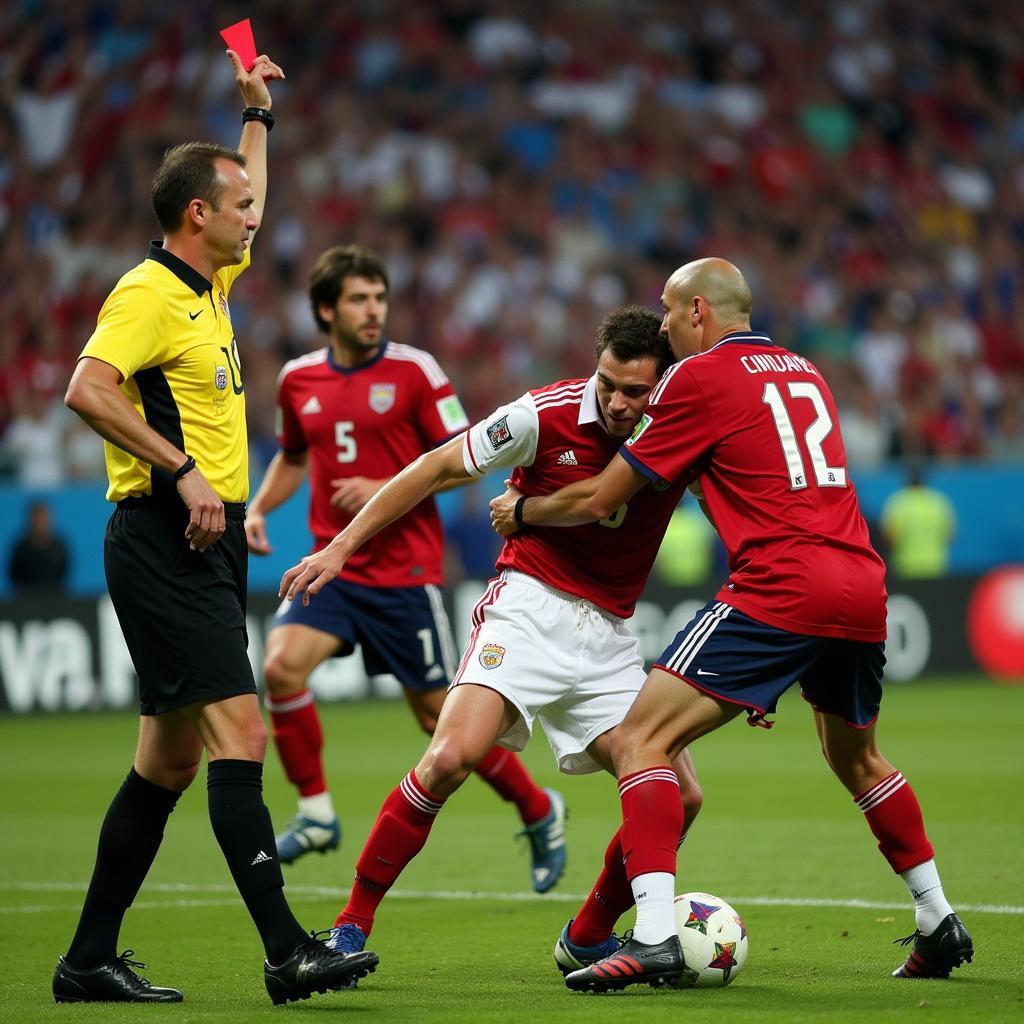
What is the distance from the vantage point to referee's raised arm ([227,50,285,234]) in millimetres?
5938

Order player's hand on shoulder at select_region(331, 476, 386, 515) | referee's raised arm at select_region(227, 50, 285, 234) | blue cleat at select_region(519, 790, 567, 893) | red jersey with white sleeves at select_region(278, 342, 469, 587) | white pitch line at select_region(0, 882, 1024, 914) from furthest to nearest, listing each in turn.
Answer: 1. red jersey with white sleeves at select_region(278, 342, 469, 587)
2. player's hand on shoulder at select_region(331, 476, 386, 515)
3. blue cleat at select_region(519, 790, 567, 893)
4. white pitch line at select_region(0, 882, 1024, 914)
5. referee's raised arm at select_region(227, 50, 285, 234)

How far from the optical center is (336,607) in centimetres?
806

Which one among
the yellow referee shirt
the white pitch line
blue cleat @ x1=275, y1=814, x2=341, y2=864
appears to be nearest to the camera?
the yellow referee shirt

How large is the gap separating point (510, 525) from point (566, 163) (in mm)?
16644

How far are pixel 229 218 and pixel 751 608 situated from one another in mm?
2002

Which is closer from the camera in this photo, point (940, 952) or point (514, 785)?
point (940, 952)

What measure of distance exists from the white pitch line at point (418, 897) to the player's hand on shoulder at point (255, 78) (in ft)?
11.0

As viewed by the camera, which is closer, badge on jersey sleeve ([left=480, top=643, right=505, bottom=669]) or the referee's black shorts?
the referee's black shorts

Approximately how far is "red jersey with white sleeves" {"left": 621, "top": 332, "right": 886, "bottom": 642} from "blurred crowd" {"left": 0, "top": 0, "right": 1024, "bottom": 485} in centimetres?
1238

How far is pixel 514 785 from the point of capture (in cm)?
748

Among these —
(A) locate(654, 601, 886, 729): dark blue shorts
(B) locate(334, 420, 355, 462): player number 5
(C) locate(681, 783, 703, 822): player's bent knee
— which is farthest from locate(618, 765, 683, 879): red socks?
(B) locate(334, 420, 355, 462): player number 5

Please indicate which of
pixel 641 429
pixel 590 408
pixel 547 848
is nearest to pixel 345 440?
pixel 547 848

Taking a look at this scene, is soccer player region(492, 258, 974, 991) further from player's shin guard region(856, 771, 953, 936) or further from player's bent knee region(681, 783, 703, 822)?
player's bent knee region(681, 783, 703, 822)

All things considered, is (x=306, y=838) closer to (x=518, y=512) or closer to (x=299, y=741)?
(x=299, y=741)
